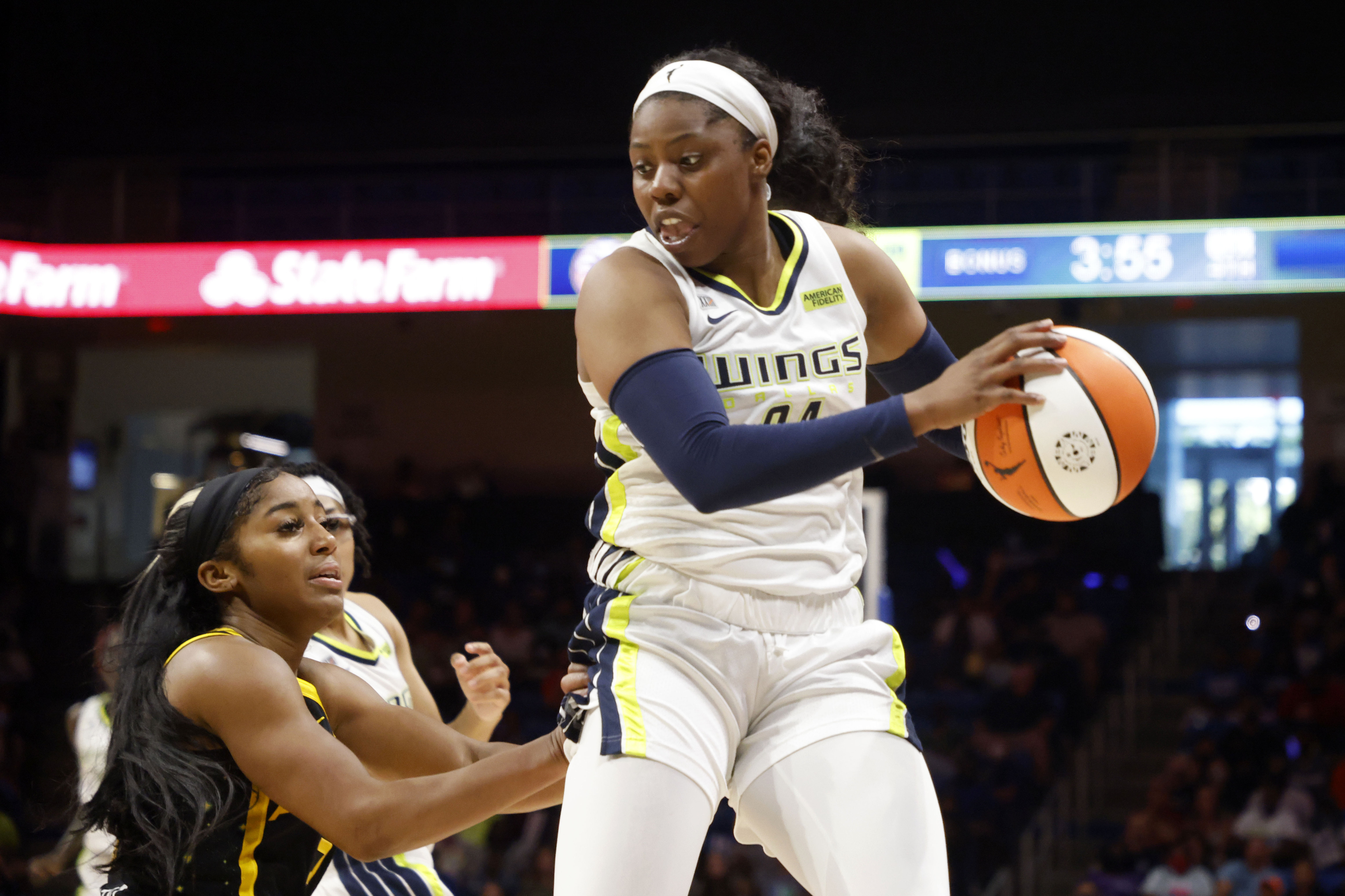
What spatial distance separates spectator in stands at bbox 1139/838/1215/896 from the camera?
7.72 metres

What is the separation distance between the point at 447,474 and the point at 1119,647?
6.38 metres

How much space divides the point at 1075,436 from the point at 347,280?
806 cm

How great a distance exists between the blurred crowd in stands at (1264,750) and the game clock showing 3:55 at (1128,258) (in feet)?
9.98

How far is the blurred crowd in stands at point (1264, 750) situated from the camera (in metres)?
7.88

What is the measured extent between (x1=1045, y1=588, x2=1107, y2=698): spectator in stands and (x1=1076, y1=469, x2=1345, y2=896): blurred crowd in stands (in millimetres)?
723

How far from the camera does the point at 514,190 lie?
11305 millimetres

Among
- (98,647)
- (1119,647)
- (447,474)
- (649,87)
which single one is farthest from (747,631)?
(447,474)

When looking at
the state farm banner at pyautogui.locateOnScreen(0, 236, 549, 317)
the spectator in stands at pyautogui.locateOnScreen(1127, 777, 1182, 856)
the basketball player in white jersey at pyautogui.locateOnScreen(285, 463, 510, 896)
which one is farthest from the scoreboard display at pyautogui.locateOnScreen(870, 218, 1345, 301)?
the basketball player in white jersey at pyautogui.locateOnScreen(285, 463, 510, 896)

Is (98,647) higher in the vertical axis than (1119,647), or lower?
higher

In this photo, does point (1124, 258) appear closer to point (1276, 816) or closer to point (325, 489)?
point (1276, 816)

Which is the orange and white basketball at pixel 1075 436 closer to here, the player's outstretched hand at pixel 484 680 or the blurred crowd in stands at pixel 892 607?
the player's outstretched hand at pixel 484 680

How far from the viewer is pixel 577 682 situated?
6.73 ft

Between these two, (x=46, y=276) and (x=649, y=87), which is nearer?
(x=649, y=87)

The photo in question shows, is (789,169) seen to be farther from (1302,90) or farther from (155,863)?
(1302,90)
